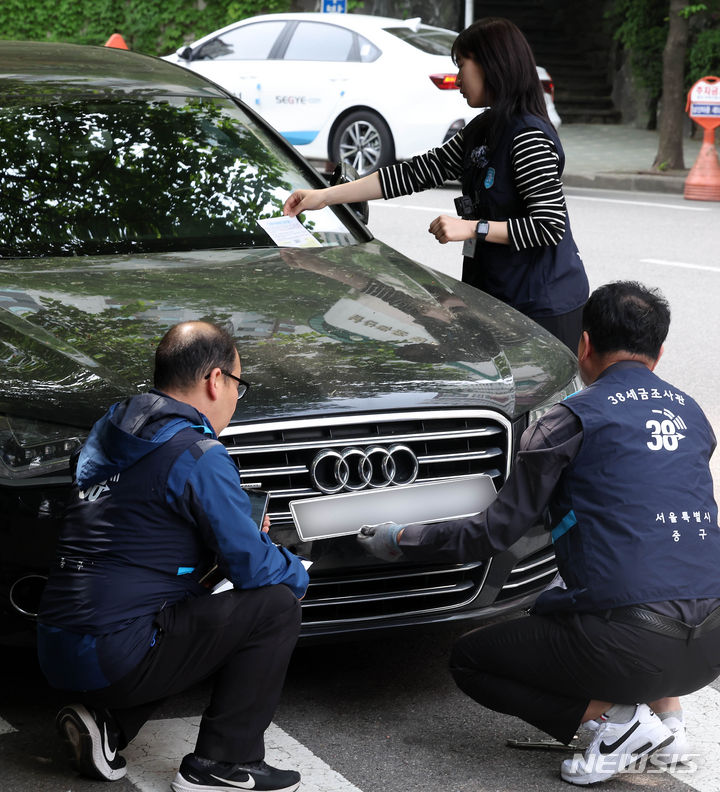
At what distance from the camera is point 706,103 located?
50.6 feet

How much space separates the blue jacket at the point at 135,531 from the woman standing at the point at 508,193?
73.7 inches

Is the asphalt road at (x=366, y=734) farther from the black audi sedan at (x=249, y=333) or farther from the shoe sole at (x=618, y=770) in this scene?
the black audi sedan at (x=249, y=333)

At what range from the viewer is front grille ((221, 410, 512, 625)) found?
3.37m

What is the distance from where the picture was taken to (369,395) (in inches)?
137

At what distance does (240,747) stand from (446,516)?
2.51 ft

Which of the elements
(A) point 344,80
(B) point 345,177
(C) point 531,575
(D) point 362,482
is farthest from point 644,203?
(D) point 362,482

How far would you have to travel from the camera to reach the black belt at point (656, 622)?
324 centimetres

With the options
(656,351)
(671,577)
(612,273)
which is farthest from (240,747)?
(612,273)

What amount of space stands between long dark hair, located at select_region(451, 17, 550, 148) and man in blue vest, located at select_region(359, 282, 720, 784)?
4.52 ft

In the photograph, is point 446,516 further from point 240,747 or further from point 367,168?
point 367,168

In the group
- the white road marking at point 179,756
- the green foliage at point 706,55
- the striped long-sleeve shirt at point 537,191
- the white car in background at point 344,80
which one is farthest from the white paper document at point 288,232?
the green foliage at point 706,55

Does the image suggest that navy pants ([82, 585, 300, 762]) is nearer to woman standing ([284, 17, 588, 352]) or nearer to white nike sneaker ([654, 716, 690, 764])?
white nike sneaker ([654, 716, 690, 764])

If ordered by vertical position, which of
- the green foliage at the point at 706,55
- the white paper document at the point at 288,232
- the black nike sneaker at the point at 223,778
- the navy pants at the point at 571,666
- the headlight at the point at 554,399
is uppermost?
the green foliage at the point at 706,55

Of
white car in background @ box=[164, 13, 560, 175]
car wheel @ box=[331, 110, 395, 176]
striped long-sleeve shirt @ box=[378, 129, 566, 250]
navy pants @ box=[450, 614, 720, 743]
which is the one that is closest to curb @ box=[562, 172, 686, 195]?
white car in background @ box=[164, 13, 560, 175]
